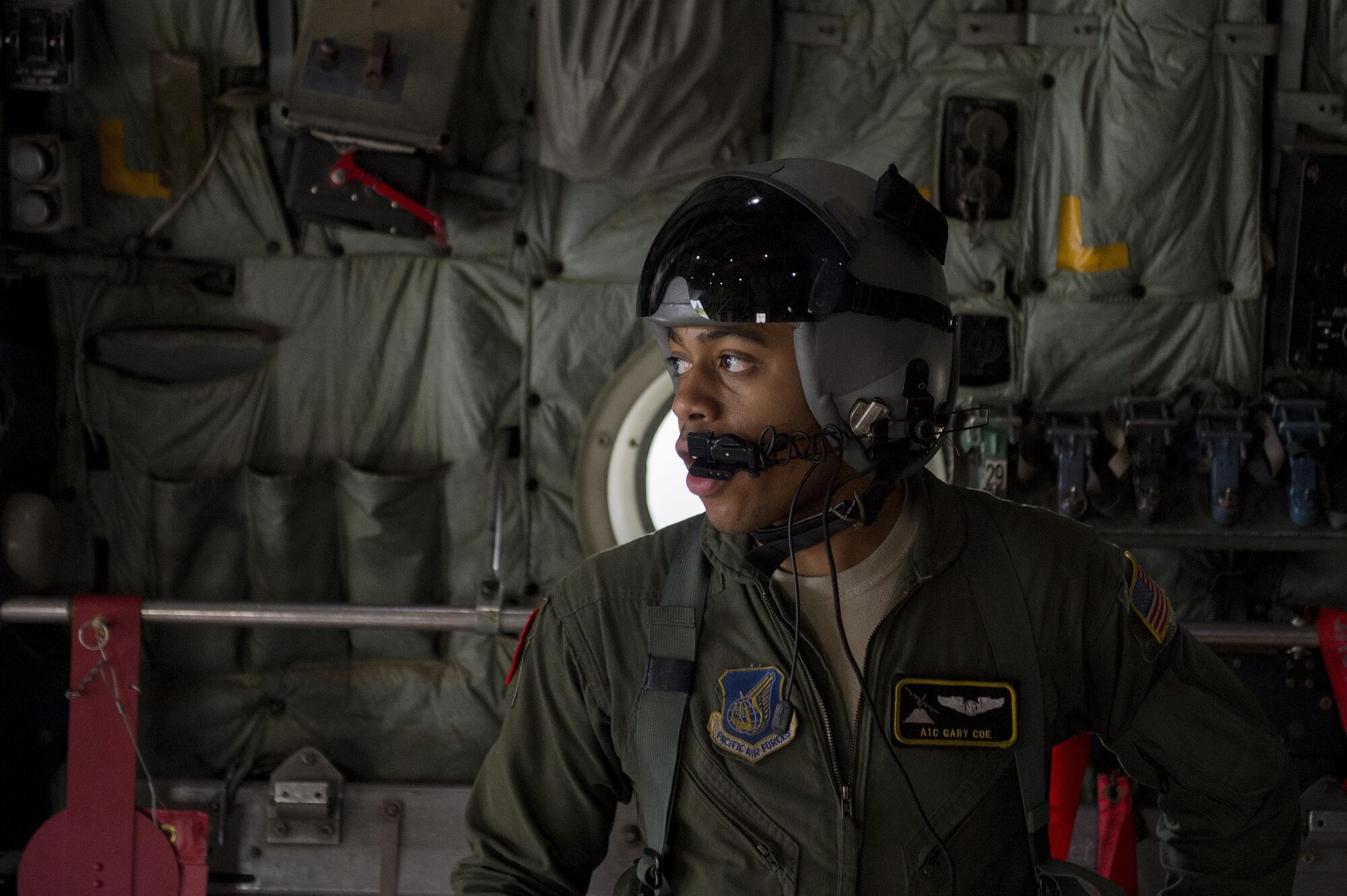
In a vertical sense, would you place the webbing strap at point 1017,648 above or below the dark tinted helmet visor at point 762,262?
below

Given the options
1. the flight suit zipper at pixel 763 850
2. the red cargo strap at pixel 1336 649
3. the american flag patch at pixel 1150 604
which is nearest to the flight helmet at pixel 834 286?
the american flag patch at pixel 1150 604

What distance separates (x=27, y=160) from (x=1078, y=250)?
285cm

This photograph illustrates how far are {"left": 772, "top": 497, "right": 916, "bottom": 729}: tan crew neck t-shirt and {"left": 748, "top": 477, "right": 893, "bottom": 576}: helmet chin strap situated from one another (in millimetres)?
42

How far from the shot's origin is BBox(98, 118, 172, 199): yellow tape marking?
3377 millimetres

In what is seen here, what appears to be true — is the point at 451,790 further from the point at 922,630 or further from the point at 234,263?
the point at 922,630

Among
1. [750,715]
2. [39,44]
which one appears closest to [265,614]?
[39,44]

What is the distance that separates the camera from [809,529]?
5.88ft

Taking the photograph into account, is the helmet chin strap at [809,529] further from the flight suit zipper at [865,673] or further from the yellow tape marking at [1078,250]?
the yellow tape marking at [1078,250]

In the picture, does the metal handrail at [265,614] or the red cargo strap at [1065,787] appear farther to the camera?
the metal handrail at [265,614]

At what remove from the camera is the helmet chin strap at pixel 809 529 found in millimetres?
1784

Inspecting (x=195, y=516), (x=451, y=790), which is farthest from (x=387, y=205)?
(x=451, y=790)

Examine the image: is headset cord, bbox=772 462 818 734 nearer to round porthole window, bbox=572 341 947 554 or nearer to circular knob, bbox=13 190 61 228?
round porthole window, bbox=572 341 947 554

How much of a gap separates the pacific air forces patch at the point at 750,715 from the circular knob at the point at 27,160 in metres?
2.55

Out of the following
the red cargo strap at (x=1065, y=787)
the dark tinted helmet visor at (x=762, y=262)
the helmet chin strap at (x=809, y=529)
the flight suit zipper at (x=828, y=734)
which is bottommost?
the red cargo strap at (x=1065, y=787)
